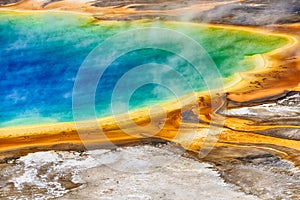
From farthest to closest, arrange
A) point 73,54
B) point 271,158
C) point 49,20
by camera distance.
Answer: point 49,20 → point 73,54 → point 271,158

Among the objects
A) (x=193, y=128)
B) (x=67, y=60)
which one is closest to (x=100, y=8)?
(x=67, y=60)

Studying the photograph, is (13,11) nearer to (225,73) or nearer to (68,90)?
(68,90)

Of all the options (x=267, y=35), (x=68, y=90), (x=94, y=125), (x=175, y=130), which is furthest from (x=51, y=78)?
(x=267, y=35)

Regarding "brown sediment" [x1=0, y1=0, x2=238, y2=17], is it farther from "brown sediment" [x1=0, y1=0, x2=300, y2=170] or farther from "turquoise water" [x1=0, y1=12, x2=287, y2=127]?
"brown sediment" [x1=0, y1=0, x2=300, y2=170]

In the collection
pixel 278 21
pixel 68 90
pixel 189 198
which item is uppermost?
pixel 278 21

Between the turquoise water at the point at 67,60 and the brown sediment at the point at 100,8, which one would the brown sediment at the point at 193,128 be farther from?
the brown sediment at the point at 100,8

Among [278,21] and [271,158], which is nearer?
[271,158]
